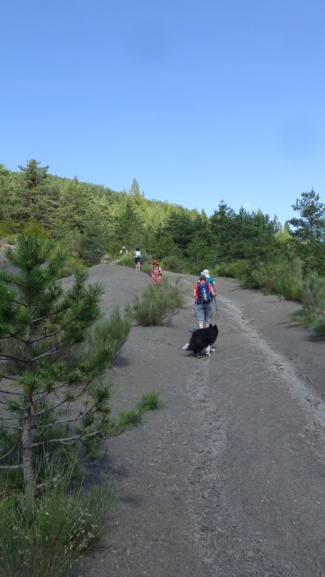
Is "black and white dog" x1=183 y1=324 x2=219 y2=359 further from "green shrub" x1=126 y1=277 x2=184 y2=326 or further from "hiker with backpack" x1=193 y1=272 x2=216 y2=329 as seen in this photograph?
"green shrub" x1=126 y1=277 x2=184 y2=326

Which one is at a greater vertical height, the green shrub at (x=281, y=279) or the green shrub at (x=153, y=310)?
the green shrub at (x=281, y=279)

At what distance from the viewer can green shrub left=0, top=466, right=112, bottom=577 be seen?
2746 millimetres

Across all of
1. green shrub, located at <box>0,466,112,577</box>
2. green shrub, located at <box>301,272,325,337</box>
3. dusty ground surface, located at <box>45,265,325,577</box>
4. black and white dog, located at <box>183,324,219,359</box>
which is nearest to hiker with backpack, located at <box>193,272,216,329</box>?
black and white dog, located at <box>183,324,219,359</box>

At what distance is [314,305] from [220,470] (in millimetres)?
9252

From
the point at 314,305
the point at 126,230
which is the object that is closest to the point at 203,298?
the point at 314,305

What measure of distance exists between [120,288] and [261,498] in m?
16.5

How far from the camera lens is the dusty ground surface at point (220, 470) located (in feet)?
11.2

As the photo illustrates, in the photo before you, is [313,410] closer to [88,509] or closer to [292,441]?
[292,441]

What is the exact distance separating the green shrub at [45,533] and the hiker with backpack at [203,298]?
329 inches

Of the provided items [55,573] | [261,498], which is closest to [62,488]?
[55,573]

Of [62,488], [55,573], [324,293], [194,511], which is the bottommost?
[194,511]

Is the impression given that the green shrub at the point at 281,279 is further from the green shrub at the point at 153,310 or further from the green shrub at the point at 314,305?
the green shrub at the point at 153,310

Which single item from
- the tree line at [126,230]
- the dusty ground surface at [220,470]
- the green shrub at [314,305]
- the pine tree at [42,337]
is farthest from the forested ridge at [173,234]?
the pine tree at [42,337]

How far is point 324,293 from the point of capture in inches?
498
